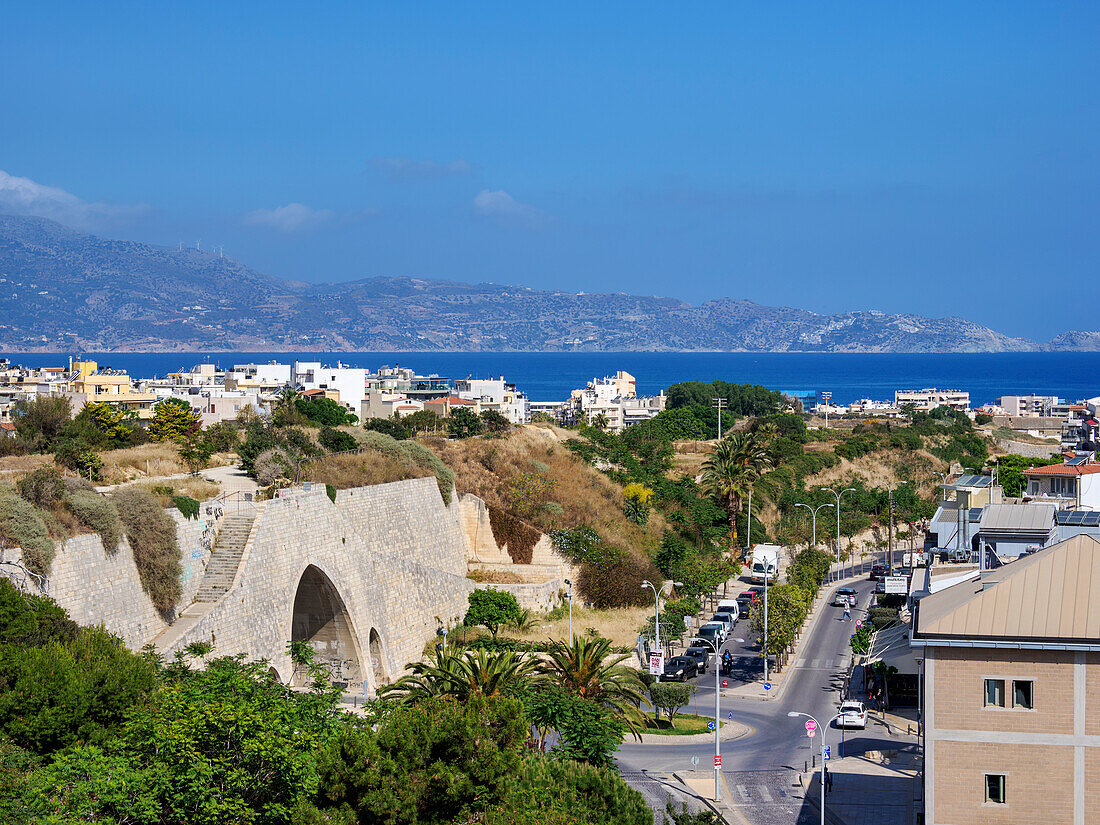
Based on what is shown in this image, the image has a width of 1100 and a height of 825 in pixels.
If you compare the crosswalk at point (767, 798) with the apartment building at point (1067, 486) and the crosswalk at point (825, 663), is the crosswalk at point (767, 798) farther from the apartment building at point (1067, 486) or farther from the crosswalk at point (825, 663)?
the apartment building at point (1067, 486)

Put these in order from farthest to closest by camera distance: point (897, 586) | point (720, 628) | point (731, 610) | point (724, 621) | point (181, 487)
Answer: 1. point (731, 610)
2. point (724, 621)
3. point (720, 628)
4. point (897, 586)
5. point (181, 487)

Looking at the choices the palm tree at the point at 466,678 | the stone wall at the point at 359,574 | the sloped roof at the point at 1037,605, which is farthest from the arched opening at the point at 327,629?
the sloped roof at the point at 1037,605

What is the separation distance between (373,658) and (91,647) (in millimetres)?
15816

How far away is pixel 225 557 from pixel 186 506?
1.78 m

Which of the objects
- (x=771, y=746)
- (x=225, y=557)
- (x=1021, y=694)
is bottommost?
(x=771, y=746)

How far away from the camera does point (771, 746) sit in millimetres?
31016

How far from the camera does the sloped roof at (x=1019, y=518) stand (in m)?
31.5

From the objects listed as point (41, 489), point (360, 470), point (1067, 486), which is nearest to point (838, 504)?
point (1067, 486)

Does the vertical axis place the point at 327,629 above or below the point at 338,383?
below

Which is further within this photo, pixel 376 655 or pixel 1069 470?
pixel 1069 470

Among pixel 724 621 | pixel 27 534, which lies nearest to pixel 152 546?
pixel 27 534

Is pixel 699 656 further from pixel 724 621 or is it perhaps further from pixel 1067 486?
pixel 1067 486

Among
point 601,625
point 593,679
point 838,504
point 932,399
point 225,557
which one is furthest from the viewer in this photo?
point 932,399

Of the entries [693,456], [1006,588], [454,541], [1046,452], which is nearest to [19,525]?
[1006,588]
